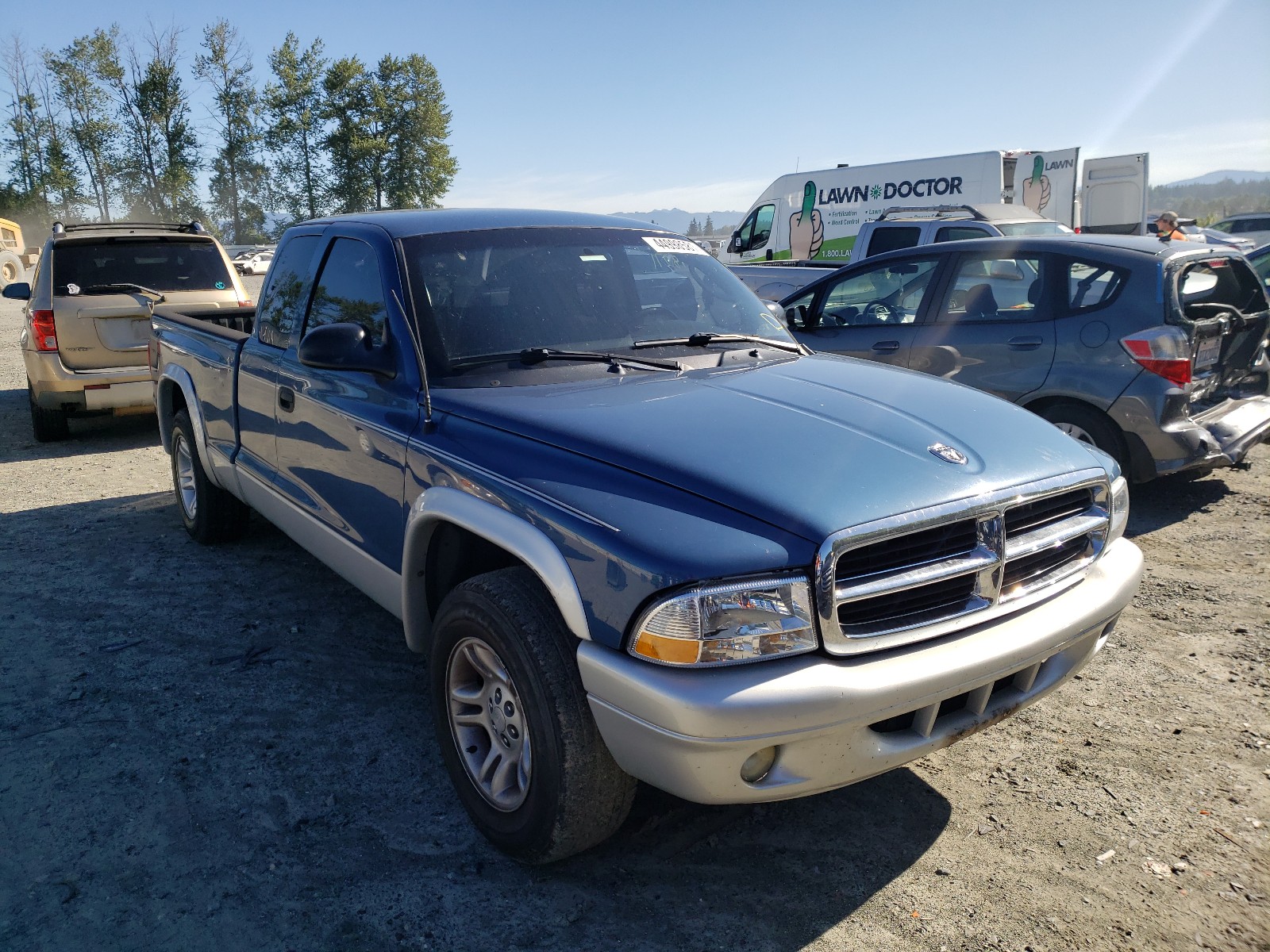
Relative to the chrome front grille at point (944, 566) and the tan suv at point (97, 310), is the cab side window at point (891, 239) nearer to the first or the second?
the tan suv at point (97, 310)

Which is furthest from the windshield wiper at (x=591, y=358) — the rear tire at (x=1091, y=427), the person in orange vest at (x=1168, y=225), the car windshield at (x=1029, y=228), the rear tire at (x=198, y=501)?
the person in orange vest at (x=1168, y=225)

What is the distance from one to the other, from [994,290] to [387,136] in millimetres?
65811

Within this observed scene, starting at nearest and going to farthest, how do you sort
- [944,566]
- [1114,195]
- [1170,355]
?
[944,566] < [1170,355] < [1114,195]

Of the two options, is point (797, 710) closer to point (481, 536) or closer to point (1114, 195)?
point (481, 536)

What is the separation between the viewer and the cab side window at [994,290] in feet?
19.7

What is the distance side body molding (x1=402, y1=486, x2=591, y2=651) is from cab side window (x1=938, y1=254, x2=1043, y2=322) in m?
4.52

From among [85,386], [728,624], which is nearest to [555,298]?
[728,624]

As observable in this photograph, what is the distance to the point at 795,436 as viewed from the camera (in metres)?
2.64

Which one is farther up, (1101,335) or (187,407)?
(1101,335)

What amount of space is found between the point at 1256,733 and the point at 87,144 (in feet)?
204

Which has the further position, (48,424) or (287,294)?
(48,424)

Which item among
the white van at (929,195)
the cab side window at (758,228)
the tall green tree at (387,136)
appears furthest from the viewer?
the tall green tree at (387,136)

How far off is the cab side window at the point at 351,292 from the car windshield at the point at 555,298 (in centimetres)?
19

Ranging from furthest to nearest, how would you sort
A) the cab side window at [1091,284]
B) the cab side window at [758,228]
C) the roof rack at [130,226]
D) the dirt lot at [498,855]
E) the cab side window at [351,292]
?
1. the cab side window at [758,228]
2. the roof rack at [130,226]
3. the cab side window at [1091,284]
4. the cab side window at [351,292]
5. the dirt lot at [498,855]
